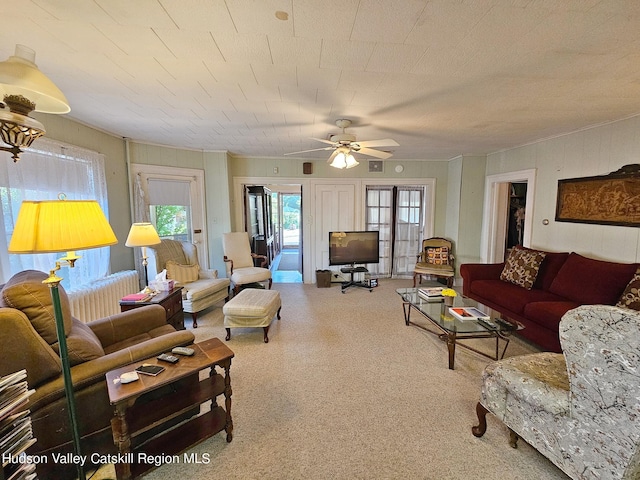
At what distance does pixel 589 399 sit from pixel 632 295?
1879mm

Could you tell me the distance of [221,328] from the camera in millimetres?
3518

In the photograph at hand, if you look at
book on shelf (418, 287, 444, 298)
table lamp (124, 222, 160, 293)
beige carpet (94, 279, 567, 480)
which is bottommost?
beige carpet (94, 279, 567, 480)

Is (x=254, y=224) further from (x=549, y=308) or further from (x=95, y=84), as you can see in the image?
(x=549, y=308)

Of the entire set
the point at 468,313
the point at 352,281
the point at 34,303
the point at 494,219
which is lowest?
the point at 352,281

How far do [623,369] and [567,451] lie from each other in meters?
0.61

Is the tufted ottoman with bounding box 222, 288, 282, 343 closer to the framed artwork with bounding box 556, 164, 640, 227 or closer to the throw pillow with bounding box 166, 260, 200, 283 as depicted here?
the throw pillow with bounding box 166, 260, 200, 283

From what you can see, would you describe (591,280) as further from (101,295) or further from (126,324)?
(101,295)

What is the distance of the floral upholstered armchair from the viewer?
1.15m

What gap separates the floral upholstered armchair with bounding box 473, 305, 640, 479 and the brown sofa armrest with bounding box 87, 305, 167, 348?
2622 millimetres

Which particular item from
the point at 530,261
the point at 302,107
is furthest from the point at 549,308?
the point at 302,107

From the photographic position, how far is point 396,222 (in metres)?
5.78

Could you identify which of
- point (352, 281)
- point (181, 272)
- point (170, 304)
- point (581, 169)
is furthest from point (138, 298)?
point (581, 169)

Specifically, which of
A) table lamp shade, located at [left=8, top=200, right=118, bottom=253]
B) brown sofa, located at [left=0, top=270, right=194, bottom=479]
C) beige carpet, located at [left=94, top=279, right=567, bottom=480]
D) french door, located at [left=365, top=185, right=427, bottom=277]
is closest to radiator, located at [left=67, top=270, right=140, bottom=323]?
beige carpet, located at [left=94, top=279, right=567, bottom=480]

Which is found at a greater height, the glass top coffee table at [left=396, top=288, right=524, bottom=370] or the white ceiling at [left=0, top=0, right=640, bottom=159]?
the white ceiling at [left=0, top=0, right=640, bottom=159]
